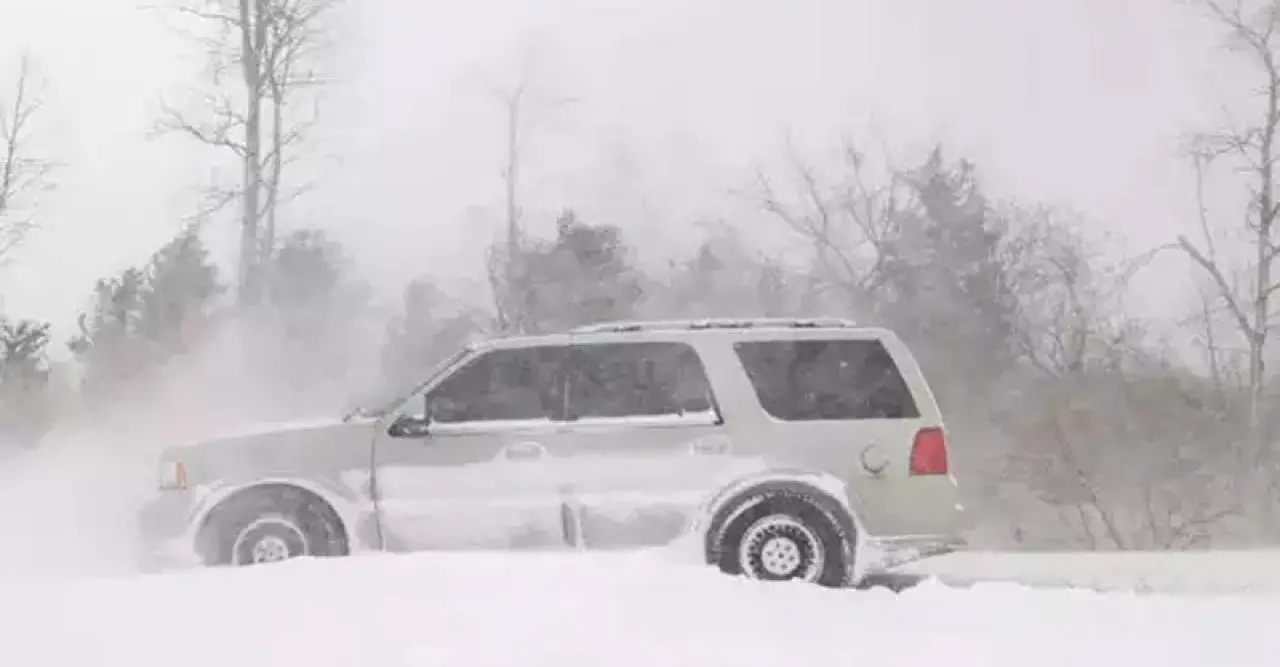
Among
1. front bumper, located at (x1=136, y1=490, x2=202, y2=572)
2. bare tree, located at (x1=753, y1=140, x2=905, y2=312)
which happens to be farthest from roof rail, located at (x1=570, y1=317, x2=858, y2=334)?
front bumper, located at (x1=136, y1=490, x2=202, y2=572)

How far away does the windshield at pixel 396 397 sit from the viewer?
3846 mm

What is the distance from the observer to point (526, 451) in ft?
12.3

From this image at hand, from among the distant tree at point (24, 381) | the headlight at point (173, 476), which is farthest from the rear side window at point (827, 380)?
the distant tree at point (24, 381)

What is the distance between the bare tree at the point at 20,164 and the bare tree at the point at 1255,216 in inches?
140

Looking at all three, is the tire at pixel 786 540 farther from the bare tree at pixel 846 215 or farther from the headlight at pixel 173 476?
the headlight at pixel 173 476

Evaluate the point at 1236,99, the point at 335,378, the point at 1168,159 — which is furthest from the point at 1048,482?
the point at 335,378

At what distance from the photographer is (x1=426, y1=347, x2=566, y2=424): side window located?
378cm

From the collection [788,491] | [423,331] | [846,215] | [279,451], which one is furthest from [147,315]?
[846,215]

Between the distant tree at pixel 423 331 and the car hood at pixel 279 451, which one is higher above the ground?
the distant tree at pixel 423 331

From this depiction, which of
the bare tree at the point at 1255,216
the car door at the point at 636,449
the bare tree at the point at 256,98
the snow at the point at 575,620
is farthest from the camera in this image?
the bare tree at the point at 256,98

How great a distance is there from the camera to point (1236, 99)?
4016 millimetres

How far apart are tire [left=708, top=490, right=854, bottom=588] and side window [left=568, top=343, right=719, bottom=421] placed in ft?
1.00

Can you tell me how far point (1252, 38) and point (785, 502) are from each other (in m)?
2.03

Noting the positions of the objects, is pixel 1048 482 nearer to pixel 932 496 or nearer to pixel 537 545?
pixel 932 496
